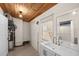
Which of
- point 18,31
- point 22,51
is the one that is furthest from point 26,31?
point 22,51

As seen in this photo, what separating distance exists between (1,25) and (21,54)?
65 cm

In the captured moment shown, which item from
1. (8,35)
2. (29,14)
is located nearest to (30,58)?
(8,35)

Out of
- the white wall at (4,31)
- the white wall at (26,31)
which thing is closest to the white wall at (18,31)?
the white wall at (26,31)

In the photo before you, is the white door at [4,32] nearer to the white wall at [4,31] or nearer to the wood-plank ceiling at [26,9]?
the white wall at [4,31]

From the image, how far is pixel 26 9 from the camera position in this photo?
167 cm

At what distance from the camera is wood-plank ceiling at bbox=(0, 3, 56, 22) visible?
1563 mm

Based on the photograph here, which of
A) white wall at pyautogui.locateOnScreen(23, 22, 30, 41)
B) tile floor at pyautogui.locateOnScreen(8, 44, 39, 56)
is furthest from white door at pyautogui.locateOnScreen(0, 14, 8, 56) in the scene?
white wall at pyautogui.locateOnScreen(23, 22, 30, 41)

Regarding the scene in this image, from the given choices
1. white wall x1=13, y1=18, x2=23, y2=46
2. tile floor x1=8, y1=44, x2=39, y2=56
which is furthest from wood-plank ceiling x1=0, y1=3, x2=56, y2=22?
tile floor x1=8, y1=44, x2=39, y2=56

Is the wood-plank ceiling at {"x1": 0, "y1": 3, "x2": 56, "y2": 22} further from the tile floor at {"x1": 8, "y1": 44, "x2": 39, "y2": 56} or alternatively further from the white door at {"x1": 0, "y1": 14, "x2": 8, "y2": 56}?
the tile floor at {"x1": 8, "y1": 44, "x2": 39, "y2": 56}

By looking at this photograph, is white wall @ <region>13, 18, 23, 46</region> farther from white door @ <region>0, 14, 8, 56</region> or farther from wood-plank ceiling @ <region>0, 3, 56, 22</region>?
white door @ <region>0, 14, 8, 56</region>

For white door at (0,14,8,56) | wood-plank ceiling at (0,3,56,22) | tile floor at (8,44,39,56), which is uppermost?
wood-plank ceiling at (0,3,56,22)

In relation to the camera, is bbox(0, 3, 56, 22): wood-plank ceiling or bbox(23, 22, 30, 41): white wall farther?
bbox(23, 22, 30, 41): white wall

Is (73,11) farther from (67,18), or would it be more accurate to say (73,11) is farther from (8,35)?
(8,35)

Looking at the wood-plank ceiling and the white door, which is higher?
the wood-plank ceiling
